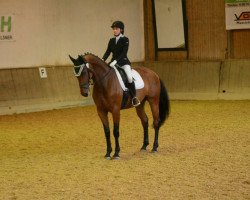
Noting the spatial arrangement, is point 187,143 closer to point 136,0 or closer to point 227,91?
point 227,91

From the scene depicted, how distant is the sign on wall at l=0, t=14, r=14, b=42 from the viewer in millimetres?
15558

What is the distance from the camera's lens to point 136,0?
19109 mm

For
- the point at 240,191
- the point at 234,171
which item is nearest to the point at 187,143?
the point at 234,171

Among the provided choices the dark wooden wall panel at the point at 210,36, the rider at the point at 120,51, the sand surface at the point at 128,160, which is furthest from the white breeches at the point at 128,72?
the dark wooden wall panel at the point at 210,36

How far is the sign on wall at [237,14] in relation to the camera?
16.9 meters

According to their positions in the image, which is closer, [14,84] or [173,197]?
[173,197]

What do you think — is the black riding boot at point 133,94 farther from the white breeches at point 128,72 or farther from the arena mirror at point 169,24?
the arena mirror at point 169,24

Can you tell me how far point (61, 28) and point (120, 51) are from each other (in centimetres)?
797

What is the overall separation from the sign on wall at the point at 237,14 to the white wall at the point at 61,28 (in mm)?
3305

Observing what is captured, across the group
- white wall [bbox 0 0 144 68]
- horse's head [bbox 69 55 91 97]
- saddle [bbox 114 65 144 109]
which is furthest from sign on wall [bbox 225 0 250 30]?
horse's head [bbox 69 55 91 97]

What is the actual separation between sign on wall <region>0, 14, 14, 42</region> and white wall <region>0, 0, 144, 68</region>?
9 cm

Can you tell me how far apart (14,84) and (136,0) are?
572cm

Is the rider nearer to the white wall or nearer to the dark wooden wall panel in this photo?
the white wall

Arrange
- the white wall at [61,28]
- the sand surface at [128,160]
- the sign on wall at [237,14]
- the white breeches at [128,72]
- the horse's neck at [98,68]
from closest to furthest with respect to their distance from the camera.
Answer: the sand surface at [128,160] < the horse's neck at [98,68] < the white breeches at [128,72] < the white wall at [61,28] < the sign on wall at [237,14]
